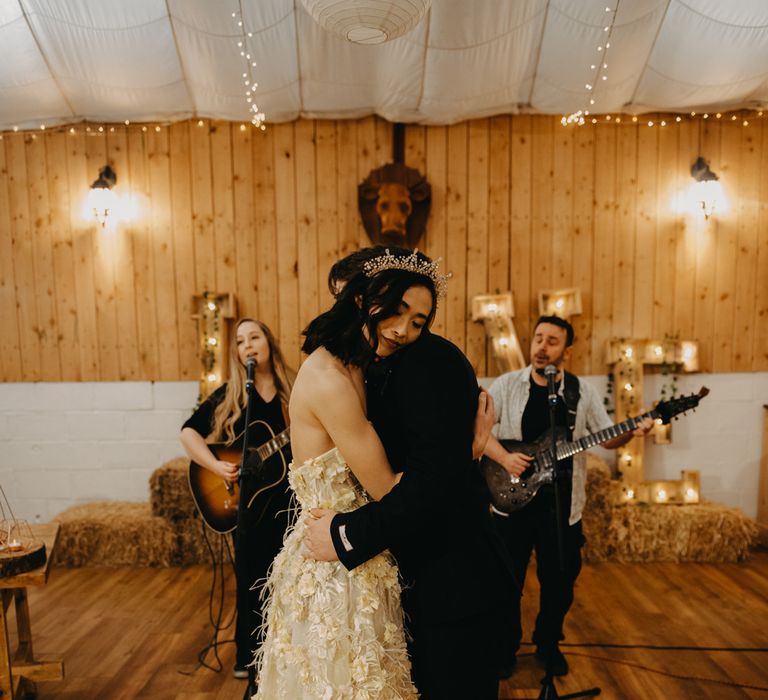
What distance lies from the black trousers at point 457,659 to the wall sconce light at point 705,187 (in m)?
4.16

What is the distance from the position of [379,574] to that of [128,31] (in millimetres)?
3885

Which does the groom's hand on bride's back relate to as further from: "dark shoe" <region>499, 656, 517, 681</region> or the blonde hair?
"dark shoe" <region>499, 656, 517, 681</region>

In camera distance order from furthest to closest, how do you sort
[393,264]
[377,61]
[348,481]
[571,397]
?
1. [377,61]
2. [571,397]
3. [348,481]
4. [393,264]

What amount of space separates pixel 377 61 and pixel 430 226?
4.04ft

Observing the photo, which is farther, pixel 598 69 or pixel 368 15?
pixel 598 69

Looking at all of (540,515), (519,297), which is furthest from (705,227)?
(540,515)

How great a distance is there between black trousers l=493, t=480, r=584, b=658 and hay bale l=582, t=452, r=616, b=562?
127 centimetres

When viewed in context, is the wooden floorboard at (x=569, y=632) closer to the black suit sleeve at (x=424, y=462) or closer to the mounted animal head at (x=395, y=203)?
the black suit sleeve at (x=424, y=462)

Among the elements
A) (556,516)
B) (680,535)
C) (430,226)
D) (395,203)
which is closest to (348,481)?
(556,516)

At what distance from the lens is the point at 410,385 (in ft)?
4.85

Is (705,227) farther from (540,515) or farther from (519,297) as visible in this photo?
(540,515)

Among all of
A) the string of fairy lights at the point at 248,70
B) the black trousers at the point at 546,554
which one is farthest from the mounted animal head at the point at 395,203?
the black trousers at the point at 546,554

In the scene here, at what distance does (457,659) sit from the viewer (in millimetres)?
1538

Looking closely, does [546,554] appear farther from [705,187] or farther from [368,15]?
[705,187]
